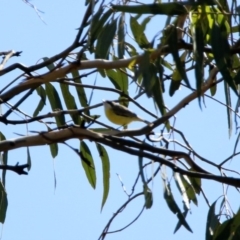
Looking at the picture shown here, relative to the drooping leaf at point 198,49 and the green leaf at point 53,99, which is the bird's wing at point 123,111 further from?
the drooping leaf at point 198,49

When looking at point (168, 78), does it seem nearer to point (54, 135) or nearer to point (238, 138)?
point (238, 138)

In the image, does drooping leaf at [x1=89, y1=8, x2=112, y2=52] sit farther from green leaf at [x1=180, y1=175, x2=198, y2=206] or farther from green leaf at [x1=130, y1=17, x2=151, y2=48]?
green leaf at [x1=180, y1=175, x2=198, y2=206]

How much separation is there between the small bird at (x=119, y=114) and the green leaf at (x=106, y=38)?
59 centimetres

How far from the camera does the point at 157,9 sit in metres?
1.69

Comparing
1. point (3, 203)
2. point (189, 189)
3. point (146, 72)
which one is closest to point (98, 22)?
point (146, 72)

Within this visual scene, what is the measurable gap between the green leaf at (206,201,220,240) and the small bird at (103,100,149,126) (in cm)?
53

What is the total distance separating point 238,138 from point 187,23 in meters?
0.35

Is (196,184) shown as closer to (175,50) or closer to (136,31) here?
(136,31)

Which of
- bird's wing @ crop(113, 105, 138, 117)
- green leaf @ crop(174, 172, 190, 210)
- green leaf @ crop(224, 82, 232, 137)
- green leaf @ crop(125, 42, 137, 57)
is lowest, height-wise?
green leaf @ crop(174, 172, 190, 210)

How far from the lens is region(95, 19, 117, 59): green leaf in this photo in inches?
76.1

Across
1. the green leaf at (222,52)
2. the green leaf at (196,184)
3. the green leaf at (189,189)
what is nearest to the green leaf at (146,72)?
the green leaf at (222,52)

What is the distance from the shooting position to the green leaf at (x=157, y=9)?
1.66 meters

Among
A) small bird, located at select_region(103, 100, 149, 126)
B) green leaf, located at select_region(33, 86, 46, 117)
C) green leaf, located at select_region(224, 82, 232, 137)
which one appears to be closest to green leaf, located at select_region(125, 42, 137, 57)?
small bird, located at select_region(103, 100, 149, 126)

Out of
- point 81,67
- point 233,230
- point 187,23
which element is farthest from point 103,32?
point 233,230
